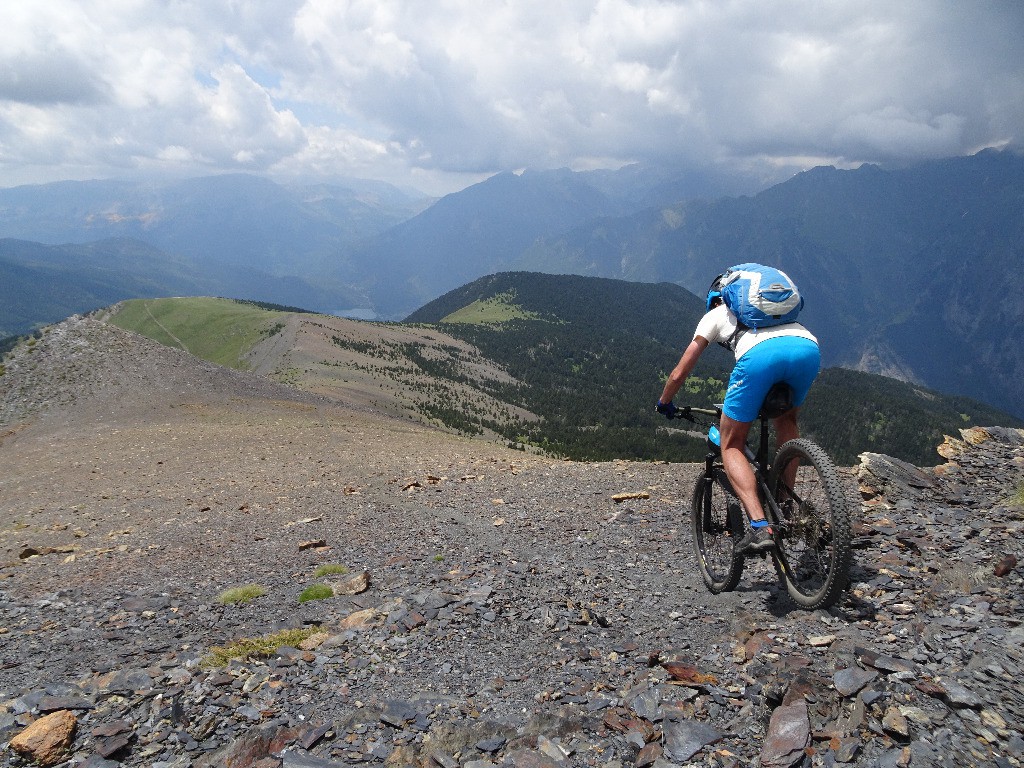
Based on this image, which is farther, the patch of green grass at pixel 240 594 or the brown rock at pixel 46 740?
the patch of green grass at pixel 240 594

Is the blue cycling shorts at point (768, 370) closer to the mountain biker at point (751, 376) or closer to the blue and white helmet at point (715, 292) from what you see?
the mountain biker at point (751, 376)

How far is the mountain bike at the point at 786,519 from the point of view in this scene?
4844 mm

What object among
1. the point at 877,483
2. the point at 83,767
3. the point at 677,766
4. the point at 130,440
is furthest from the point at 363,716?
the point at 130,440

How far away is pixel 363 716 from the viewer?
14.0 ft

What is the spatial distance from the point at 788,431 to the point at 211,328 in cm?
19090

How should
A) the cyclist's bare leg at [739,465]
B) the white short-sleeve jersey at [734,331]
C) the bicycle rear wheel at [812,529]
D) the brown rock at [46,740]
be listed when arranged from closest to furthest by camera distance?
the brown rock at [46,740] < the bicycle rear wheel at [812,529] < the white short-sleeve jersey at [734,331] < the cyclist's bare leg at [739,465]

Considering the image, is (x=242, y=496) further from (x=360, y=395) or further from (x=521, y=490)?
(x=360, y=395)

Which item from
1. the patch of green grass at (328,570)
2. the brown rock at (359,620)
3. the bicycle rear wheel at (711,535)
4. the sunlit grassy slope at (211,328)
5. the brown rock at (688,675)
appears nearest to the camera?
the brown rock at (688,675)

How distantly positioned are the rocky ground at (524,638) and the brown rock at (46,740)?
20 millimetres

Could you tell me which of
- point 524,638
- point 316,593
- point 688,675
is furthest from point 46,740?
point 688,675

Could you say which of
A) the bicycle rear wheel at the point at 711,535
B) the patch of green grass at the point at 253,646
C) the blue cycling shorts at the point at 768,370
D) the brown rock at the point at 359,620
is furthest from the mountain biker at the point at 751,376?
the patch of green grass at the point at 253,646

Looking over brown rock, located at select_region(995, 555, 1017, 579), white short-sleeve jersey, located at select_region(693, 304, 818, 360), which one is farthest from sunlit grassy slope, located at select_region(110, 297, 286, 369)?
brown rock, located at select_region(995, 555, 1017, 579)

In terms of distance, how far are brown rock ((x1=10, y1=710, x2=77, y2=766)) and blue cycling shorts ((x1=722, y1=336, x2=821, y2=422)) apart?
232 inches

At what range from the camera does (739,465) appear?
5801mm
